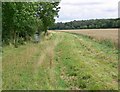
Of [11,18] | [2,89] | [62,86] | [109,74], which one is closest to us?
[2,89]

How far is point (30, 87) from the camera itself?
1238 centimetres

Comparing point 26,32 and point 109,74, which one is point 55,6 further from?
point 109,74

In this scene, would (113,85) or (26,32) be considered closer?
(113,85)

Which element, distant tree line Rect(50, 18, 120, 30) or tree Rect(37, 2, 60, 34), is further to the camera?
distant tree line Rect(50, 18, 120, 30)

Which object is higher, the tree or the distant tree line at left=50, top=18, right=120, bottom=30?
the tree

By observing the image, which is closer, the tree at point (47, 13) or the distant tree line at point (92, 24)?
the tree at point (47, 13)

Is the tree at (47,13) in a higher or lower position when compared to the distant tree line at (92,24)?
higher

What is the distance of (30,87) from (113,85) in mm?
2918

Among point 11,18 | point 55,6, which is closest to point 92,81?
point 11,18

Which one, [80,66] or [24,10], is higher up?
[24,10]

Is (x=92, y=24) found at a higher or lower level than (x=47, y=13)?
lower

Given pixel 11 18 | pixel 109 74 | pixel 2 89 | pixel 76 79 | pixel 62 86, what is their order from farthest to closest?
pixel 11 18 → pixel 109 74 → pixel 76 79 → pixel 62 86 → pixel 2 89

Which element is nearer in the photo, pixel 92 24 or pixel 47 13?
pixel 47 13

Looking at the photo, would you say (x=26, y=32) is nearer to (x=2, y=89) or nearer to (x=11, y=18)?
(x=11, y=18)
